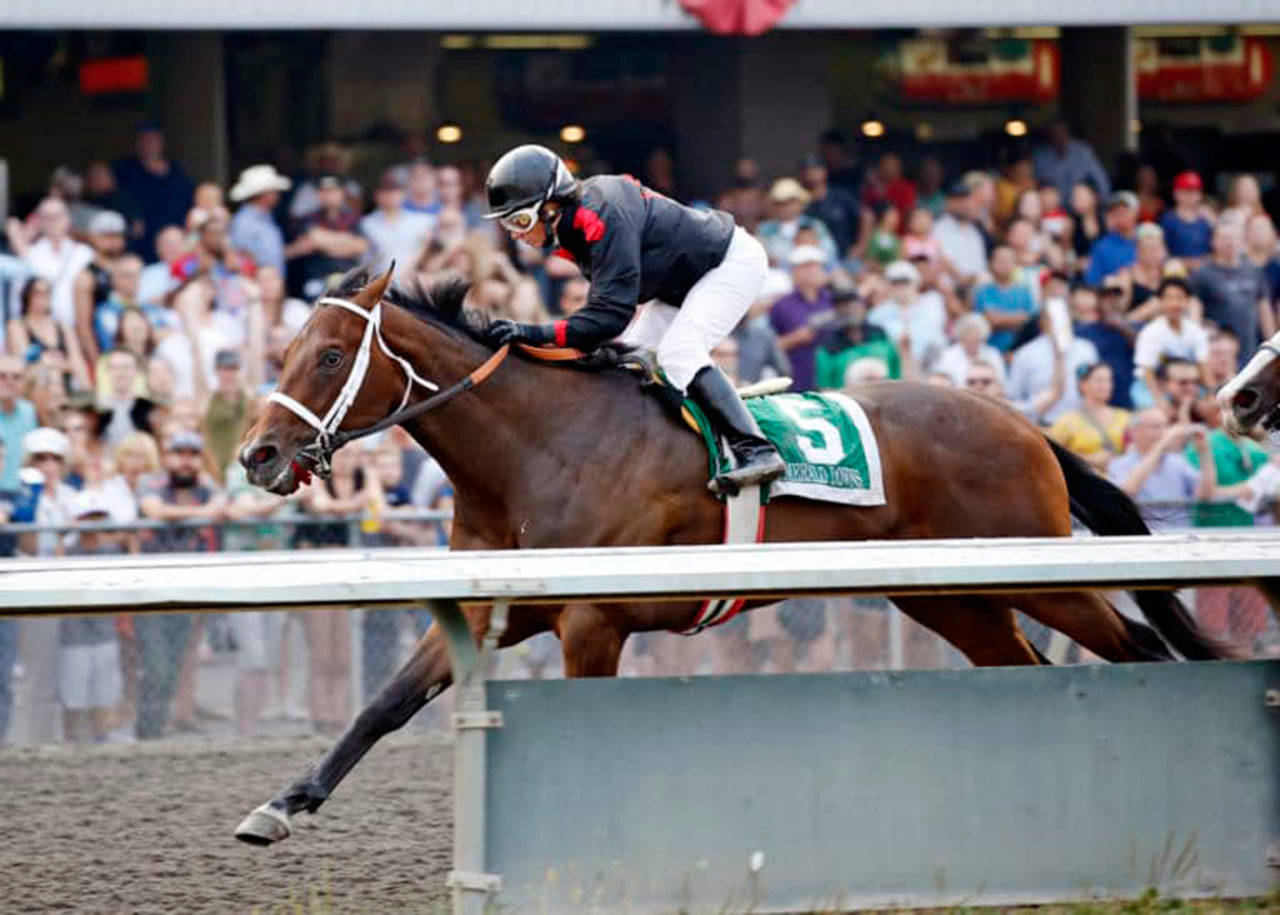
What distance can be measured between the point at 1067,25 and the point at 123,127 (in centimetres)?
603

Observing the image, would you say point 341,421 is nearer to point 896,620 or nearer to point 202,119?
point 896,620

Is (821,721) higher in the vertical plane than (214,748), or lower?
higher

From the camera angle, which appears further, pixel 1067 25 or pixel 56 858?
pixel 1067 25

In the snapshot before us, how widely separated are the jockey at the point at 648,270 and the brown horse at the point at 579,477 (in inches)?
5.5

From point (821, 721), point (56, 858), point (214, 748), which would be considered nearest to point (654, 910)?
point (821, 721)

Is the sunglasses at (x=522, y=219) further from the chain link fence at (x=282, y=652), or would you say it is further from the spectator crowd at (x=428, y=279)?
the chain link fence at (x=282, y=652)

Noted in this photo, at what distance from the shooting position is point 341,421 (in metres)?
6.34

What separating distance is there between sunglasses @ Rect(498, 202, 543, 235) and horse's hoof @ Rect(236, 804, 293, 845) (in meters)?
1.83

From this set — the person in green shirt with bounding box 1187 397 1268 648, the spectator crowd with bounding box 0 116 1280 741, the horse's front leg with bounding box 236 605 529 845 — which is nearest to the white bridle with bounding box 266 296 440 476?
the horse's front leg with bounding box 236 605 529 845

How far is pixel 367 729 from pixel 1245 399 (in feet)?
9.45

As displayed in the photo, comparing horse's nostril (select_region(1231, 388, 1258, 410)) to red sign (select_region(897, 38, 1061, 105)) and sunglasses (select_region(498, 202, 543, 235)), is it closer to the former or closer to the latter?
sunglasses (select_region(498, 202, 543, 235))

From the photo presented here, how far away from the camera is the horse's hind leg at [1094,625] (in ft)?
21.7

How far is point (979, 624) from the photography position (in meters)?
6.80

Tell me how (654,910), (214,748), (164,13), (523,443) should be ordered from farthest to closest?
(164,13) → (214,748) → (523,443) → (654,910)
